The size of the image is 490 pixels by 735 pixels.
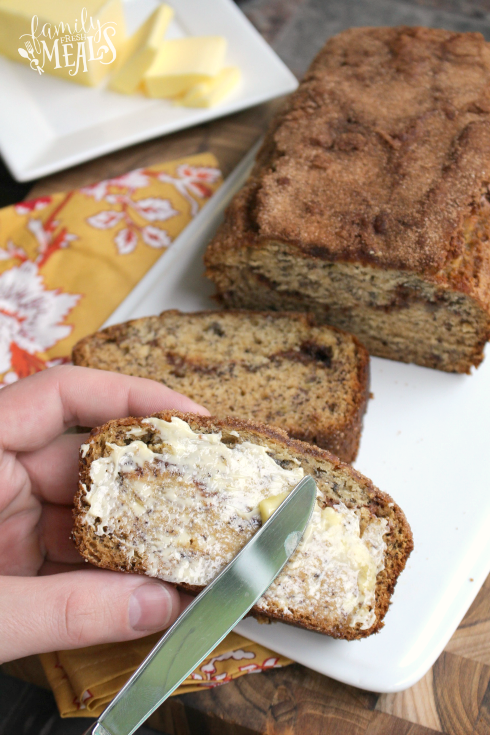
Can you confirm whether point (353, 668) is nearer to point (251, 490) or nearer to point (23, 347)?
point (251, 490)

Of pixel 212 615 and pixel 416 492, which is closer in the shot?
pixel 212 615

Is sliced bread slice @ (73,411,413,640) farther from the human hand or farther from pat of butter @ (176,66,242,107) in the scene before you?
pat of butter @ (176,66,242,107)

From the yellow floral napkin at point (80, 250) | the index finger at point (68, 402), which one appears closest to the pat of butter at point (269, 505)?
the index finger at point (68, 402)

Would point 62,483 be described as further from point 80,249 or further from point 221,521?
point 80,249

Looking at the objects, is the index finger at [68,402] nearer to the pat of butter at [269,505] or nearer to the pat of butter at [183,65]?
the pat of butter at [269,505]

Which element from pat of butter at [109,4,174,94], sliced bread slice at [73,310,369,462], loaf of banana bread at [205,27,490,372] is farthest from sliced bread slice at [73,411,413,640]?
pat of butter at [109,4,174,94]

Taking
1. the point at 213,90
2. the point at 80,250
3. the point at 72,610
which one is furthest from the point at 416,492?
the point at 213,90
